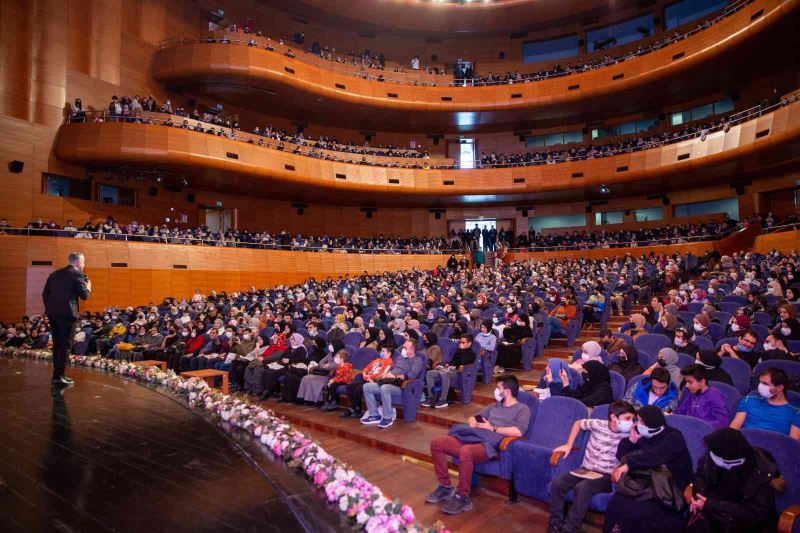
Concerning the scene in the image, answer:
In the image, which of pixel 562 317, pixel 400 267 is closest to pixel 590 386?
pixel 562 317

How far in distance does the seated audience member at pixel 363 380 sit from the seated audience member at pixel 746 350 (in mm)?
3357

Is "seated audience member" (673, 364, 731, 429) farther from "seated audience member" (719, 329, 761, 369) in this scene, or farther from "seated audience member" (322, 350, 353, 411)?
"seated audience member" (322, 350, 353, 411)

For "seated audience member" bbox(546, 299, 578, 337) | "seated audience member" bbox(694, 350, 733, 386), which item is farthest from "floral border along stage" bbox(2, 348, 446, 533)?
"seated audience member" bbox(546, 299, 578, 337)

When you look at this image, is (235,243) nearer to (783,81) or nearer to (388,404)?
(388,404)

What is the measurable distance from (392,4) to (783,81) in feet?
49.3

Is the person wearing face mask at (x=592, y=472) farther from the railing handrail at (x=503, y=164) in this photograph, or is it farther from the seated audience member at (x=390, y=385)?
the railing handrail at (x=503, y=164)

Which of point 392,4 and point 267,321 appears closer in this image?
point 267,321

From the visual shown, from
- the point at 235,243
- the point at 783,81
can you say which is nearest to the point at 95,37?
the point at 235,243

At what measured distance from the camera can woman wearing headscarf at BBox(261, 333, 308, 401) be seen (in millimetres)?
6848

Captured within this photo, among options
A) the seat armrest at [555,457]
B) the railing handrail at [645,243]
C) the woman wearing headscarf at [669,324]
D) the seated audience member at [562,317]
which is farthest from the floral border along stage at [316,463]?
the railing handrail at [645,243]

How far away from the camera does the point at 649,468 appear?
9.24 ft

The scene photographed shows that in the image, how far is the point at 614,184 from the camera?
1995 centimetres

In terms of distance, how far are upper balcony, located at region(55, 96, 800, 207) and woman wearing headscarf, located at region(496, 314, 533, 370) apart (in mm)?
11515

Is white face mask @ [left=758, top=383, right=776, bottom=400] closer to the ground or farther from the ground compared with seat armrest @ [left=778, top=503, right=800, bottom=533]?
farther from the ground
